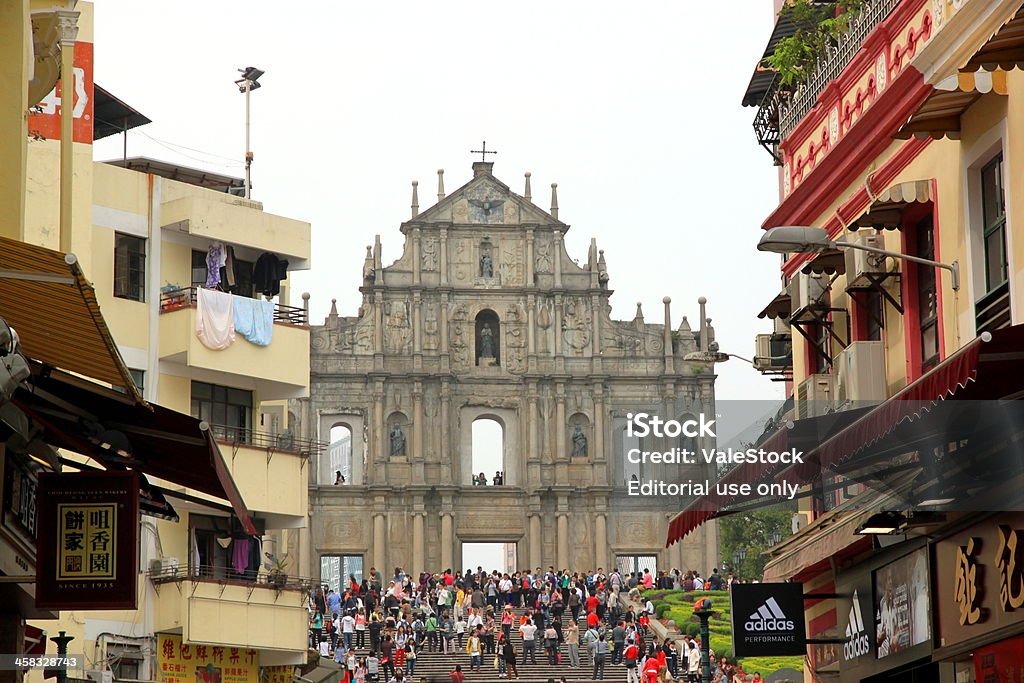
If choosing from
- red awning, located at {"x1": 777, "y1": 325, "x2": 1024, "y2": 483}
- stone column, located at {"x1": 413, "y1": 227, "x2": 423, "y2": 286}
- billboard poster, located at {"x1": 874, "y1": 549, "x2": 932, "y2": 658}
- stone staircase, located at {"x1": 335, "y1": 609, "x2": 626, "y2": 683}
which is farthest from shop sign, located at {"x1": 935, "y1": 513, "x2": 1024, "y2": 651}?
stone column, located at {"x1": 413, "y1": 227, "x2": 423, "y2": 286}

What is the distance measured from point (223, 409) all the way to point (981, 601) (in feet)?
63.7

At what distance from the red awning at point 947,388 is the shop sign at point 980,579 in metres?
1.21

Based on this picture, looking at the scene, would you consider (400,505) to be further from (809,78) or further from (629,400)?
(809,78)

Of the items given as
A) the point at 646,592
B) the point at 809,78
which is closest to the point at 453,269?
the point at 646,592

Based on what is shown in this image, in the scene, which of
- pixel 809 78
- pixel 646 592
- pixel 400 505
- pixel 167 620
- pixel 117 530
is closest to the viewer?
pixel 117 530

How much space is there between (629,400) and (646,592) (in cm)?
1108

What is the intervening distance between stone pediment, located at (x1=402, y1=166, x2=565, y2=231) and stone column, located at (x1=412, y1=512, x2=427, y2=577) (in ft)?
32.6

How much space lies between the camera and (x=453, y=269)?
64.0m

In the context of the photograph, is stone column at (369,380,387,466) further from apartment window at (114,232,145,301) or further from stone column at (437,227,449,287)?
apartment window at (114,232,145,301)

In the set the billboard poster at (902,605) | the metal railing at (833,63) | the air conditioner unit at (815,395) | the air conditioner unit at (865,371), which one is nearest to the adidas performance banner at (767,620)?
the billboard poster at (902,605)

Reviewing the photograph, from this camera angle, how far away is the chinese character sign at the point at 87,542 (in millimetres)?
14023

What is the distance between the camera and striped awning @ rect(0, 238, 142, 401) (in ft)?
38.8

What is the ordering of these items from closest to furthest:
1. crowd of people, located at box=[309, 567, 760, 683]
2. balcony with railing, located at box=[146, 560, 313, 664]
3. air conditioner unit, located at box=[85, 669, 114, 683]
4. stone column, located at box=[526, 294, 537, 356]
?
air conditioner unit, located at box=[85, 669, 114, 683], balcony with railing, located at box=[146, 560, 313, 664], crowd of people, located at box=[309, 567, 760, 683], stone column, located at box=[526, 294, 537, 356]

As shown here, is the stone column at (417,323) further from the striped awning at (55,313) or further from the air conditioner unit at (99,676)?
the striped awning at (55,313)
